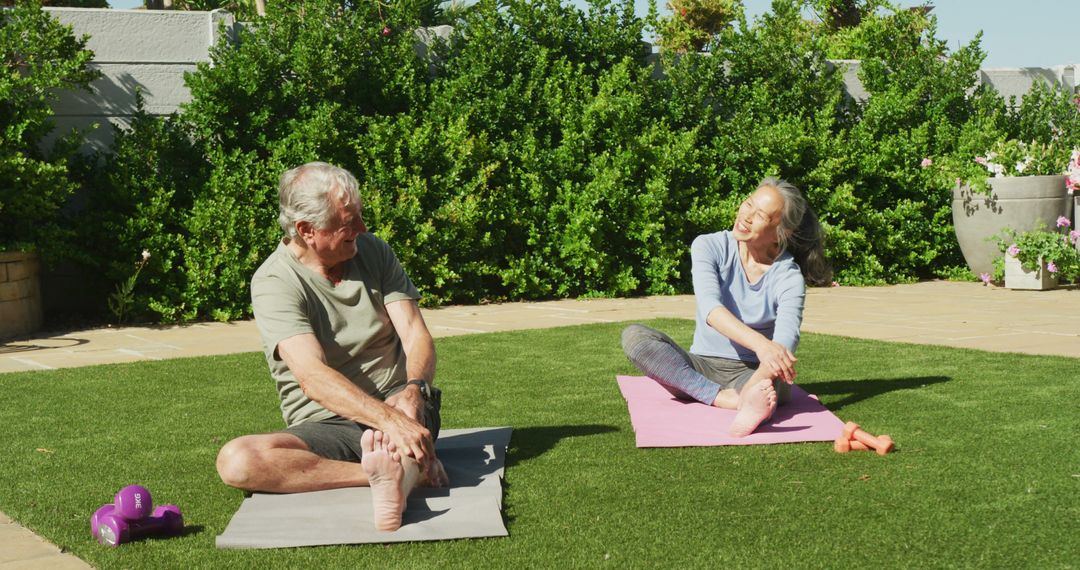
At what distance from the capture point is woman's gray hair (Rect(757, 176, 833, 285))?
4914 millimetres

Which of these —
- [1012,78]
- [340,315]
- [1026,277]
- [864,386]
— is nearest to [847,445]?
[864,386]

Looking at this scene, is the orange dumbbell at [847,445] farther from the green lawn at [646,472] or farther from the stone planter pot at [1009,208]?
the stone planter pot at [1009,208]

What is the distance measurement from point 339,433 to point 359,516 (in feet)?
1.57

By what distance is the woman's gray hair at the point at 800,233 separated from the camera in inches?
193

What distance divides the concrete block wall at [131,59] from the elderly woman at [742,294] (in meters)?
5.80

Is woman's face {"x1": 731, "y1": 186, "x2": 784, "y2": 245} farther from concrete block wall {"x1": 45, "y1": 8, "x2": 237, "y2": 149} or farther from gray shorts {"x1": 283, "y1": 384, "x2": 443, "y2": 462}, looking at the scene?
concrete block wall {"x1": 45, "y1": 8, "x2": 237, "y2": 149}

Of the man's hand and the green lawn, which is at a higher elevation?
the man's hand

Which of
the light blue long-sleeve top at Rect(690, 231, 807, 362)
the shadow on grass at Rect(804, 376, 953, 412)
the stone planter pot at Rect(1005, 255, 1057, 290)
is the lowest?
the stone planter pot at Rect(1005, 255, 1057, 290)

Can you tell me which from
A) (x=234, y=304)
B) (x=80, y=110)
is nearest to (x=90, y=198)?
(x=80, y=110)

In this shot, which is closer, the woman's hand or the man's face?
the man's face

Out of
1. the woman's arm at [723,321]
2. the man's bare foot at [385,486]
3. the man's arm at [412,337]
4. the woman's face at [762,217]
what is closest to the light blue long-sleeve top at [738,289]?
the woman's arm at [723,321]

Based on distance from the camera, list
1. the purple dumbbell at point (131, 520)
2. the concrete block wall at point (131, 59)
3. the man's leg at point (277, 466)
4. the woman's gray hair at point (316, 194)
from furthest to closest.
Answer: the concrete block wall at point (131, 59)
the woman's gray hair at point (316, 194)
the man's leg at point (277, 466)
the purple dumbbell at point (131, 520)

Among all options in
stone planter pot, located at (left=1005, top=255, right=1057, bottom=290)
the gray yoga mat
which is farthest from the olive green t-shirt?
stone planter pot, located at (left=1005, top=255, right=1057, bottom=290)

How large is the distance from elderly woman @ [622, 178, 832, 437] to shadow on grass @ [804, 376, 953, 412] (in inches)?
18.6
